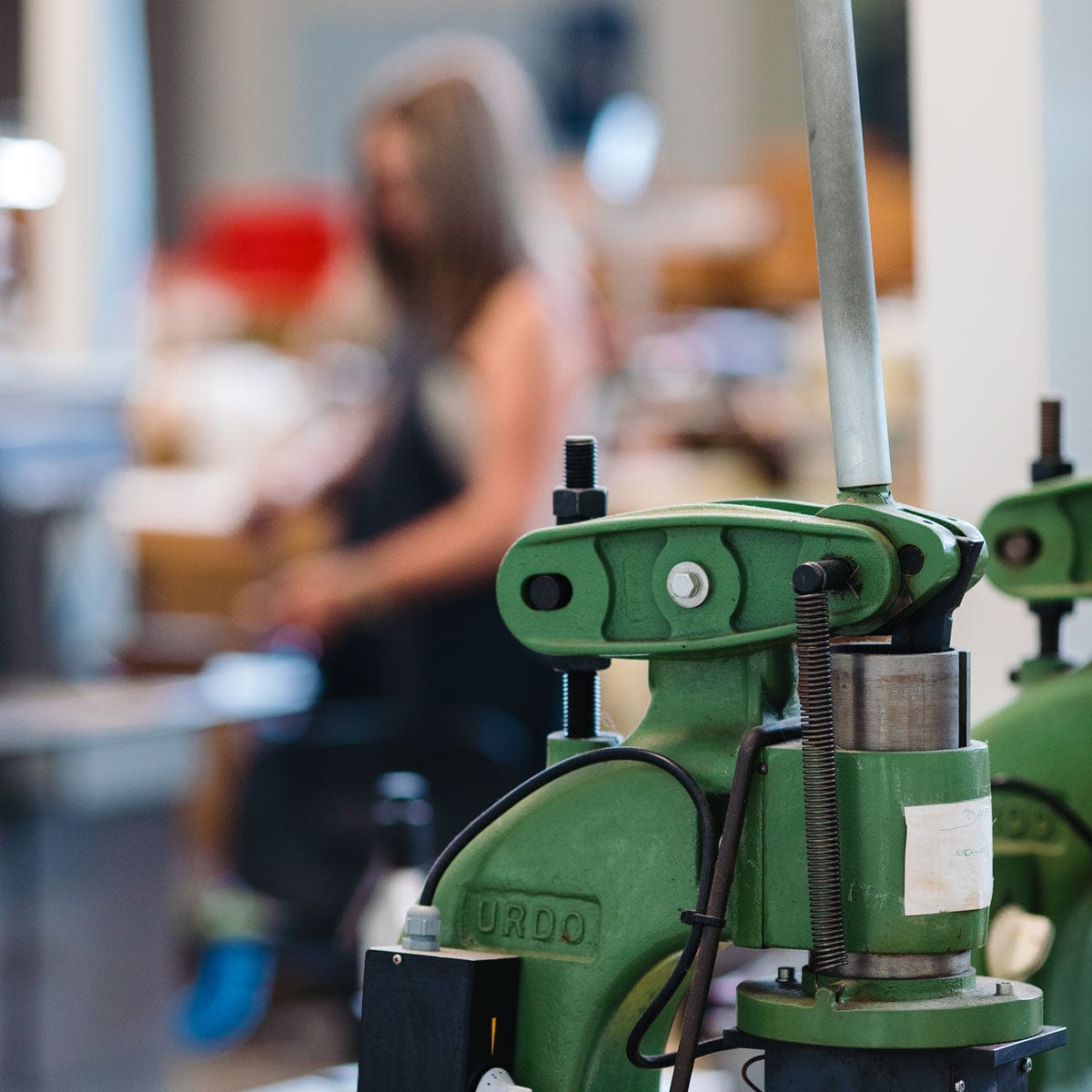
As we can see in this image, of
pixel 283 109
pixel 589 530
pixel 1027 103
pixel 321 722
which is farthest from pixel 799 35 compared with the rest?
pixel 283 109

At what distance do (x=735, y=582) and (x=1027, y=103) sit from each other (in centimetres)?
77

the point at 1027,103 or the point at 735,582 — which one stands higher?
the point at 1027,103

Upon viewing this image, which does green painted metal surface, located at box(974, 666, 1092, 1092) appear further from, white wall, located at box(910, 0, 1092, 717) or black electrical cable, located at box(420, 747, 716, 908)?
white wall, located at box(910, 0, 1092, 717)

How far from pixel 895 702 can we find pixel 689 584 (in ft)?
0.29

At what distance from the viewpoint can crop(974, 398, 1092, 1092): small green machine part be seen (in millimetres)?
858

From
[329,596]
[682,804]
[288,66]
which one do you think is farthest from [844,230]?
[288,66]

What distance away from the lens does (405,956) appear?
0.70 m

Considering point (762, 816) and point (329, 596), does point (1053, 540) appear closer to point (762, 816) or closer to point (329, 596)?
point (762, 816)

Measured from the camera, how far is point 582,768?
704mm

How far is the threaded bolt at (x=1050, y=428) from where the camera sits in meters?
0.89

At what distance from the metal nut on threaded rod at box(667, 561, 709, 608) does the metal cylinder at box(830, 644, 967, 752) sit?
6 cm

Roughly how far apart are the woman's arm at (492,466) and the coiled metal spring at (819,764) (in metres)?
1.90

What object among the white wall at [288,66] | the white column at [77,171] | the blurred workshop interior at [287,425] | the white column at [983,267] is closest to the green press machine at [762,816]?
the blurred workshop interior at [287,425]

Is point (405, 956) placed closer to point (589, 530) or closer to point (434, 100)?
point (589, 530)
